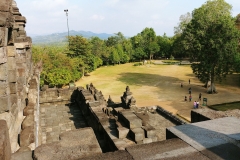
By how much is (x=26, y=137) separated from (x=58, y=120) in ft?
20.7

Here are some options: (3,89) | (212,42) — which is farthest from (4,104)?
(212,42)

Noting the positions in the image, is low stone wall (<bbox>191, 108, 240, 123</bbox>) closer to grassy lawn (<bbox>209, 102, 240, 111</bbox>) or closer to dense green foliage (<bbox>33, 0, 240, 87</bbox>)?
grassy lawn (<bbox>209, 102, 240, 111</bbox>)

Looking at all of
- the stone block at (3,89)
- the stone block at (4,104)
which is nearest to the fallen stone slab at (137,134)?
the stone block at (4,104)

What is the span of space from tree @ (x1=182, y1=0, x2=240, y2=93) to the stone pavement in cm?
2037

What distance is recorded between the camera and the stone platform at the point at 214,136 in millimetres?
2595

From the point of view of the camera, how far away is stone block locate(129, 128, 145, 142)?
573 centimetres

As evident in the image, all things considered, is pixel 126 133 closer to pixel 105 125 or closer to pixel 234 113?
pixel 105 125

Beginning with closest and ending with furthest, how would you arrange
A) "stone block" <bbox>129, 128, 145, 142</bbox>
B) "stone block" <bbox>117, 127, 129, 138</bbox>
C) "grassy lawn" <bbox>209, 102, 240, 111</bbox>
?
"stone block" <bbox>129, 128, 145, 142</bbox> < "stone block" <bbox>117, 127, 129, 138</bbox> < "grassy lawn" <bbox>209, 102, 240, 111</bbox>

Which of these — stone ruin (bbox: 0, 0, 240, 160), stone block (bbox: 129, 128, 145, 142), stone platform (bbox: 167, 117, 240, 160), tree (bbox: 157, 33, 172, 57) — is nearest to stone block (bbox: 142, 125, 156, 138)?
stone ruin (bbox: 0, 0, 240, 160)

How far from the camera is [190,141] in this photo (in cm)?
284

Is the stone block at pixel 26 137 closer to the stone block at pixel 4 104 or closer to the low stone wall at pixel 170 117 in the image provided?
the stone block at pixel 4 104

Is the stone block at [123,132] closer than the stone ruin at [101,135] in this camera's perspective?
No

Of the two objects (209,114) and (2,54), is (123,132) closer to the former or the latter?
(209,114)

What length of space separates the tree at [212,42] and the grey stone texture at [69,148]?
26088mm
